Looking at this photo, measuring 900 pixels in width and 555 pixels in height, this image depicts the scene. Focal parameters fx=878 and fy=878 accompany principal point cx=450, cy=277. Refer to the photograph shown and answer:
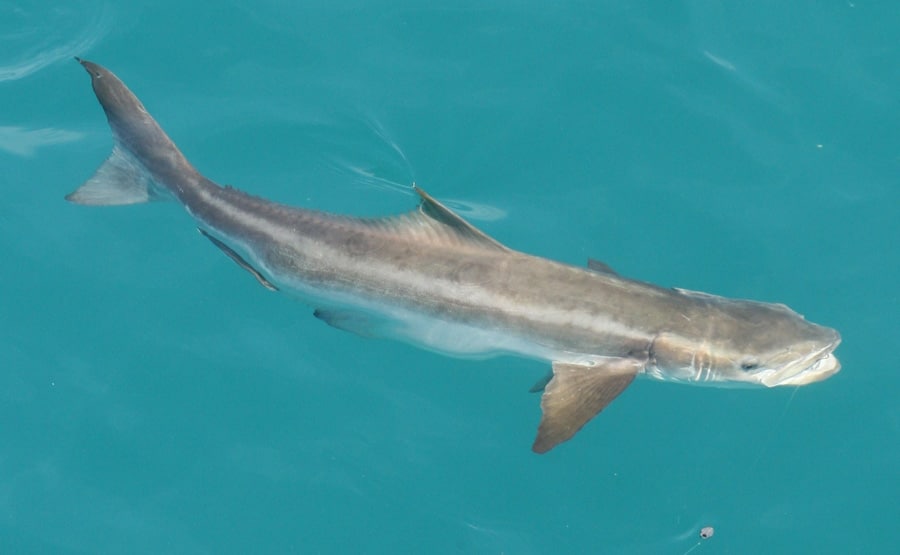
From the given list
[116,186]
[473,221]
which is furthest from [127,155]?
[473,221]

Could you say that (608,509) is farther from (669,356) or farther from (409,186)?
(409,186)

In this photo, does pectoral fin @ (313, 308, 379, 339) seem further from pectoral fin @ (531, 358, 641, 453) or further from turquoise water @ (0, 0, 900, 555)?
pectoral fin @ (531, 358, 641, 453)

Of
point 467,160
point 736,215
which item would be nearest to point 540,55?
point 467,160

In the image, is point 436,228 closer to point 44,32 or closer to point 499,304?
point 499,304

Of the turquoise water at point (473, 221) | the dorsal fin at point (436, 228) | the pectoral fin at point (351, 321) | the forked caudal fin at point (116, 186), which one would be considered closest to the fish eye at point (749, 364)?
the turquoise water at point (473, 221)

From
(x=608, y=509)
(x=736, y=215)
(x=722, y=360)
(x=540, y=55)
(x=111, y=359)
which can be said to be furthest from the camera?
(x=540, y=55)

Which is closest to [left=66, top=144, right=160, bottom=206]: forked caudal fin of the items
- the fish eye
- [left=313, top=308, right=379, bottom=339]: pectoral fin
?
[left=313, top=308, right=379, bottom=339]: pectoral fin
